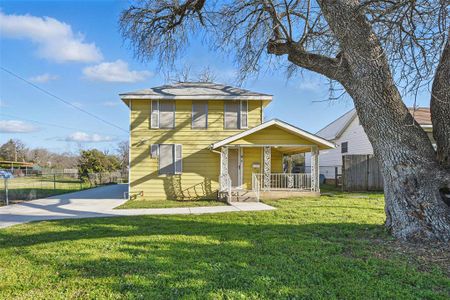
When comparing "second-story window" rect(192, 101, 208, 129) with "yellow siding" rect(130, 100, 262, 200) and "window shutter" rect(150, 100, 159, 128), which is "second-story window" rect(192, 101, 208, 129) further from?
"window shutter" rect(150, 100, 159, 128)

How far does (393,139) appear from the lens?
479 centimetres

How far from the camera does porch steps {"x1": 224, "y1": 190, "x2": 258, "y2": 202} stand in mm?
11969

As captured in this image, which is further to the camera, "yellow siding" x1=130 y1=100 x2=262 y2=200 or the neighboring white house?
the neighboring white house

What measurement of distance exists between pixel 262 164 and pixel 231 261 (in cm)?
968

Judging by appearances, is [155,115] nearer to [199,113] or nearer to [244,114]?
[199,113]

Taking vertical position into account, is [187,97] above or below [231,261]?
above

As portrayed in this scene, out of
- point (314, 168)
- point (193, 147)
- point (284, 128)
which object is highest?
point (284, 128)

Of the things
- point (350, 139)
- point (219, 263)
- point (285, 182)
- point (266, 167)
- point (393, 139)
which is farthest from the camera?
point (350, 139)

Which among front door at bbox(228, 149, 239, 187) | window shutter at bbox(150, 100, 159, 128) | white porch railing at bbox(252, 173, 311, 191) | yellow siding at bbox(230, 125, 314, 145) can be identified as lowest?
white porch railing at bbox(252, 173, 311, 191)

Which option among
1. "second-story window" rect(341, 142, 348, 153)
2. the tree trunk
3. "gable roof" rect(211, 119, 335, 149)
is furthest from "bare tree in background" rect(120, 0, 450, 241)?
"second-story window" rect(341, 142, 348, 153)

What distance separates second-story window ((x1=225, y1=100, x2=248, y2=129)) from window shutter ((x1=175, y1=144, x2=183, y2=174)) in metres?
2.37

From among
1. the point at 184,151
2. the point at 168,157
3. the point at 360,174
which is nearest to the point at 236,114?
Result: the point at 184,151

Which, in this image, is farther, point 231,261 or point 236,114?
point 236,114

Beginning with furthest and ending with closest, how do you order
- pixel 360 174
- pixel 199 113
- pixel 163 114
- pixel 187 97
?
1. pixel 360 174
2. pixel 199 113
3. pixel 163 114
4. pixel 187 97
